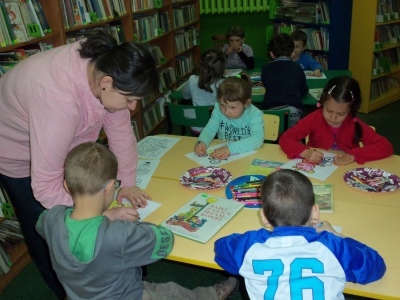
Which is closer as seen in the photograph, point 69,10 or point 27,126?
point 27,126

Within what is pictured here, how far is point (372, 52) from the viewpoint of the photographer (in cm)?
440

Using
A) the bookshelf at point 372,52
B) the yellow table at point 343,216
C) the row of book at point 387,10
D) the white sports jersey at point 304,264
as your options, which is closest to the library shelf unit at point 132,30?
the yellow table at point 343,216

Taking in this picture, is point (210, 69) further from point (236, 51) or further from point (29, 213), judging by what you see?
point (29, 213)

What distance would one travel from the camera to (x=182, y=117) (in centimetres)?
268

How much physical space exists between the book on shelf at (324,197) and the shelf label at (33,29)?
1889 mm

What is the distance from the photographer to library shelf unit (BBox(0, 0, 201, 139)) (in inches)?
101

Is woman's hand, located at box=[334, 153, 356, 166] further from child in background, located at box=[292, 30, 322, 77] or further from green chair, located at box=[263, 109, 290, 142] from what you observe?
child in background, located at box=[292, 30, 322, 77]

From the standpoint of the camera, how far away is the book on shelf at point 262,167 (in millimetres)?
1823

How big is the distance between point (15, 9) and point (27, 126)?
126cm

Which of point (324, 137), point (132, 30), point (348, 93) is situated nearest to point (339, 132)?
point (324, 137)

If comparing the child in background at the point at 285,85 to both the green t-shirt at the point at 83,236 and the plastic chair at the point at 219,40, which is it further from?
the plastic chair at the point at 219,40

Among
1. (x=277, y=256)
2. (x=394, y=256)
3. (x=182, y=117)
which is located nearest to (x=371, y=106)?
(x=182, y=117)

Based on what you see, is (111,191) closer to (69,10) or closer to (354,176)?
(354,176)

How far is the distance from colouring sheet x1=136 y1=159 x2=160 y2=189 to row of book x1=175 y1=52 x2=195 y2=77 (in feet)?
10.9
